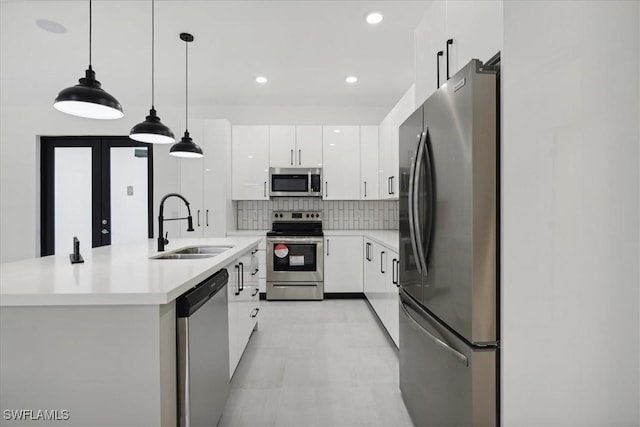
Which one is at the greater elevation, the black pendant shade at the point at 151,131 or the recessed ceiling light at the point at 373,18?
the recessed ceiling light at the point at 373,18

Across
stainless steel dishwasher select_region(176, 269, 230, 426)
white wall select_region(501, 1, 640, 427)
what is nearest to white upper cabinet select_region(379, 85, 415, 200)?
white wall select_region(501, 1, 640, 427)

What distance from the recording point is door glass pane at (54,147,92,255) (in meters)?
4.72

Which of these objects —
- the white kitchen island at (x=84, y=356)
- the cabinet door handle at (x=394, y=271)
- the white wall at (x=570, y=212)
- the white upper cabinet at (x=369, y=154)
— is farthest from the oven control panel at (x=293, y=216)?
the white wall at (x=570, y=212)

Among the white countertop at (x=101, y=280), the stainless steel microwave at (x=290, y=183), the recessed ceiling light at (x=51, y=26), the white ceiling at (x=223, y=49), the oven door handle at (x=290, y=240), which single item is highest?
the white ceiling at (x=223, y=49)

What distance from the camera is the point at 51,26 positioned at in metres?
2.72

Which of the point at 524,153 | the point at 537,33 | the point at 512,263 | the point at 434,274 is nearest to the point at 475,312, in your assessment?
the point at 512,263

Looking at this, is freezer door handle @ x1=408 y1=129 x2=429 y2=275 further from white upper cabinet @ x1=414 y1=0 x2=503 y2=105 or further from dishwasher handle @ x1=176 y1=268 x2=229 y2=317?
dishwasher handle @ x1=176 y1=268 x2=229 y2=317

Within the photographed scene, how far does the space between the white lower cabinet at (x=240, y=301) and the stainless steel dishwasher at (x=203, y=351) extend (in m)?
0.20

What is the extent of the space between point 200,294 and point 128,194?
13.3 ft

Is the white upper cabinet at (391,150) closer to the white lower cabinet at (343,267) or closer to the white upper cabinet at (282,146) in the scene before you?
the white lower cabinet at (343,267)

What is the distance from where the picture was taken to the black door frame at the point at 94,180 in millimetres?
4699

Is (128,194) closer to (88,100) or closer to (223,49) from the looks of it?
(223,49)

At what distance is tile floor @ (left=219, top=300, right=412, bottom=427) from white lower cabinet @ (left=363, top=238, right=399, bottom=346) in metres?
0.21

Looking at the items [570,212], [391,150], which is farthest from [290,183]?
[570,212]
